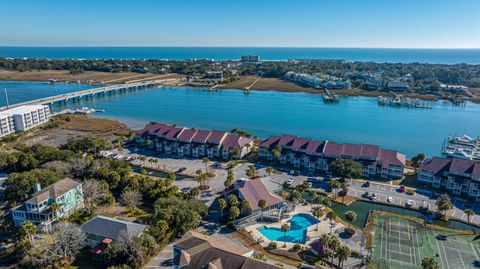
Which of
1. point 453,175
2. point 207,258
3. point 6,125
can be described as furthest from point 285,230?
point 6,125

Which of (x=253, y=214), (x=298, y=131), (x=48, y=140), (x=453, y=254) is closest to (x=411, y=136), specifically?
(x=298, y=131)

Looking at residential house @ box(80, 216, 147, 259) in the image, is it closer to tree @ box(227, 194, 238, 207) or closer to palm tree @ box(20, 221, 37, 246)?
palm tree @ box(20, 221, 37, 246)

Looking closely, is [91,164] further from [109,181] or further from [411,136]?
[411,136]

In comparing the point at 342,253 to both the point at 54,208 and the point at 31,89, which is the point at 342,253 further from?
the point at 31,89


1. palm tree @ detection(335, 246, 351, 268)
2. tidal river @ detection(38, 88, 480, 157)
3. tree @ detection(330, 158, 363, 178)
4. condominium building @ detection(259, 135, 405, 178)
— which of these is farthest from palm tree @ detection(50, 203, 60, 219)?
tidal river @ detection(38, 88, 480, 157)

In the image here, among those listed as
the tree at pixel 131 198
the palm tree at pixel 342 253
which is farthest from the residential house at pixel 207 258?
the tree at pixel 131 198

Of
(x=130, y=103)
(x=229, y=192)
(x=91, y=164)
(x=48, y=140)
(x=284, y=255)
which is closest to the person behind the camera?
(x=284, y=255)

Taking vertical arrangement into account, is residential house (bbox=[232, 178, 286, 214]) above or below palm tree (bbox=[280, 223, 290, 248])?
above
